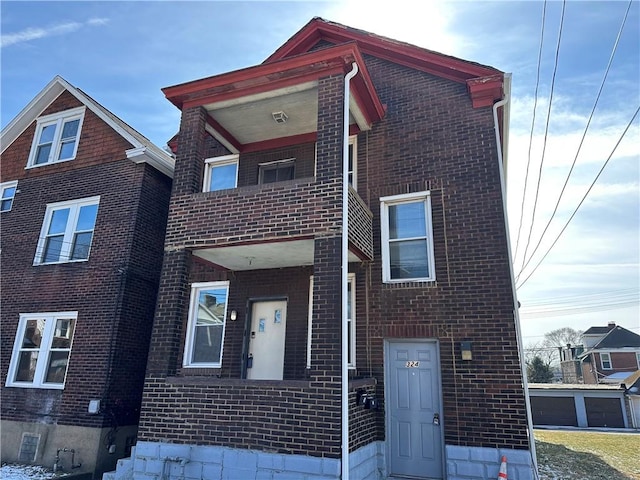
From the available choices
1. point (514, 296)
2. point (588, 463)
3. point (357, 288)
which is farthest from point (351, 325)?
point (588, 463)

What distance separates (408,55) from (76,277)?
9221 mm

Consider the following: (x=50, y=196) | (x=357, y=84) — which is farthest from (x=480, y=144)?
(x=50, y=196)

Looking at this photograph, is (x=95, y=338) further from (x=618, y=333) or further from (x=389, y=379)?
(x=618, y=333)

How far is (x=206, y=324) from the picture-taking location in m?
9.16

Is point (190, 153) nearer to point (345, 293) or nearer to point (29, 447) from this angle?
point (345, 293)

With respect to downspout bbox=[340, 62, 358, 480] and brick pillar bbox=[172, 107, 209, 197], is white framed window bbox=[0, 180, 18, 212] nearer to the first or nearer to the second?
brick pillar bbox=[172, 107, 209, 197]

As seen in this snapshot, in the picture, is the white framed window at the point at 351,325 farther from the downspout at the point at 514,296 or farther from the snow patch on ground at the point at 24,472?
the snow patch on ground at the point at 24,472

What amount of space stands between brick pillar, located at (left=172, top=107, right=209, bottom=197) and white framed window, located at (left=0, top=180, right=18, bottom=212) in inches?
279

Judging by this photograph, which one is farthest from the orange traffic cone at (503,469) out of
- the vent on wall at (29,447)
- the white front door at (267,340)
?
the vent on wall at (29,447)

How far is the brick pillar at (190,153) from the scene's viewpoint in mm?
7898

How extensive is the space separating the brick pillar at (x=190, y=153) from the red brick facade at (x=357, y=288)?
3 centimetres

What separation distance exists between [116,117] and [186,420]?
8.87 meters

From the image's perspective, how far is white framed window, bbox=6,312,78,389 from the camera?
9570 millimetres

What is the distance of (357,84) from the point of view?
780cm
